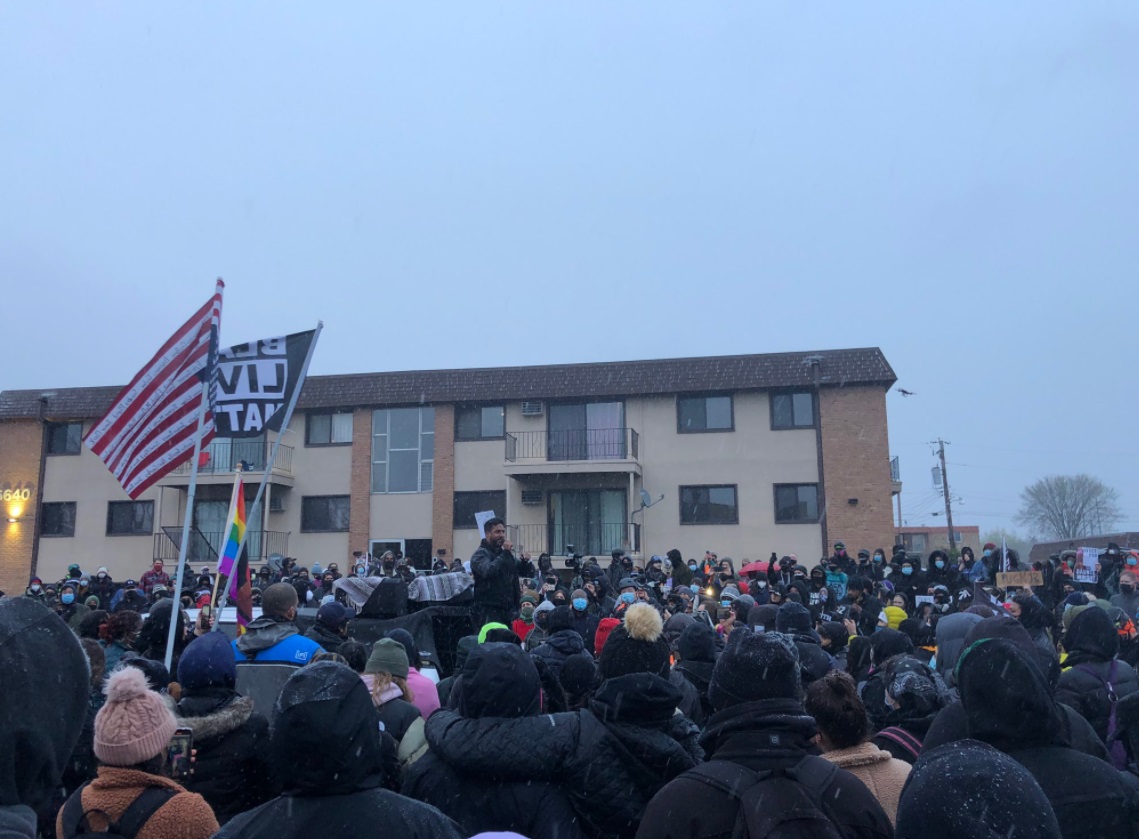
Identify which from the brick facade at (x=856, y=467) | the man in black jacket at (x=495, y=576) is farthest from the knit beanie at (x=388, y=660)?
the brick facade at (x=856, y=467)

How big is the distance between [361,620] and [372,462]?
888 inches

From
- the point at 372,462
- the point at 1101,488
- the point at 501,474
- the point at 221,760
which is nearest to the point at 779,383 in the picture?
the point at 501,474

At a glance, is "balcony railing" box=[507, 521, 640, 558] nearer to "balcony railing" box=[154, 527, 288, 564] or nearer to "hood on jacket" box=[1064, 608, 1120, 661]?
"balcony railing" box=[154, 527, 288, 564]

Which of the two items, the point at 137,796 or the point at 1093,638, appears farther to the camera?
the point at 1093,638

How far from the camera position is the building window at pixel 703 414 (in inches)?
1135

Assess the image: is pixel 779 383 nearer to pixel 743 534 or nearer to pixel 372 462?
pixel 743 534

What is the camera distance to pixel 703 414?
29.0 m

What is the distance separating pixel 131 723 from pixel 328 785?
1087 millimetres

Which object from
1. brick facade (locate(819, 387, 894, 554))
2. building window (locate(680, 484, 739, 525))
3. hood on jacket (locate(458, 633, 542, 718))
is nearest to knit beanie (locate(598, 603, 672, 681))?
hood on jacket (locate(458, 633, 542, 718))

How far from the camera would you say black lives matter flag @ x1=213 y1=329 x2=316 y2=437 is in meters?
8.80

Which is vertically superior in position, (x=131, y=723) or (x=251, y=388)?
(x=251, y=388)

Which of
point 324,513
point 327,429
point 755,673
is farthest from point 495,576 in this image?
point 327,429

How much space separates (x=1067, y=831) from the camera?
3010mm

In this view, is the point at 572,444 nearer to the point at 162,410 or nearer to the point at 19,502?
the point at 19,502
